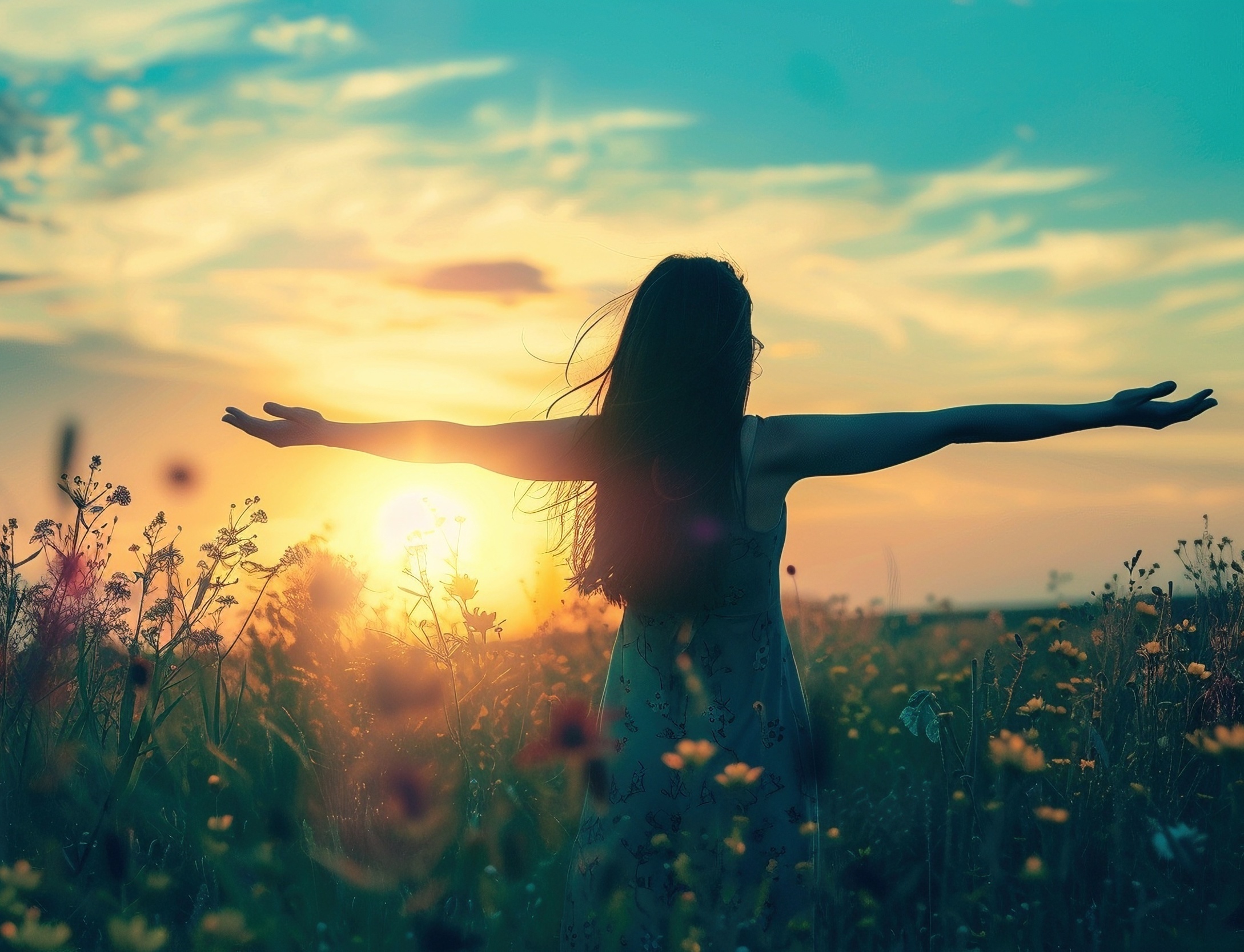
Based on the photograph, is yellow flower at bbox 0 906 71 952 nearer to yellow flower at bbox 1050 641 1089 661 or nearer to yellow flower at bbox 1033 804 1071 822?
yellow flower at bbox 1033 804 1071 822

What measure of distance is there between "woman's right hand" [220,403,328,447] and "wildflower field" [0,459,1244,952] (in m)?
0.54

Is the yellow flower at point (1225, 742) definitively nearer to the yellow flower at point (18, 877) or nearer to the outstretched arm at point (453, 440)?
the outstretched arm at point (453, 440)

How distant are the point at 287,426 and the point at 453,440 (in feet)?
1.70

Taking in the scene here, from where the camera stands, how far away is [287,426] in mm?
3057

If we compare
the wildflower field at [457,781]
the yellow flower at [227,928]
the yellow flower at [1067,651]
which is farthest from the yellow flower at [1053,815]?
the yellow flower at [1067,651]

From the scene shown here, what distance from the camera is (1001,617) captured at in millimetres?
5816

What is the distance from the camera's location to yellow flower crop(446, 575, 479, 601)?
3391 mm

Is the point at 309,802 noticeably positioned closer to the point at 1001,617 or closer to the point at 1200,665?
the point at 1200,665

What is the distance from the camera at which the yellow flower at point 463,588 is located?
3391mm

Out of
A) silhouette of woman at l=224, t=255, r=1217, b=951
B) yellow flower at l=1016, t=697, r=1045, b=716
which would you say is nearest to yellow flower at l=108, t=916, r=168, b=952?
silhouette of woman at l=224, t=255, r=1217, b=951

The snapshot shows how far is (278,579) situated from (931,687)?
312 cm

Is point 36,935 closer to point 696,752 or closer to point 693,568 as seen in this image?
point 696,752

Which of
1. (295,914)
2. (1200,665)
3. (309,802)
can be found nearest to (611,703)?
(295,914)

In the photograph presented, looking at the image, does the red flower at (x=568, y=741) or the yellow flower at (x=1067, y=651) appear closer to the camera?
the red flower at (x=568, y=741)
